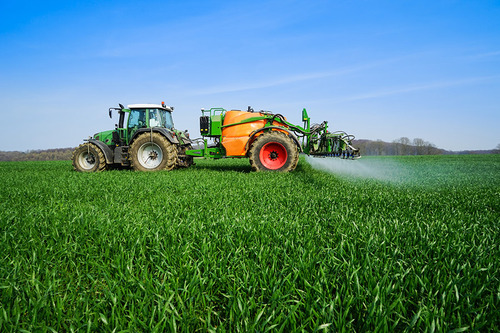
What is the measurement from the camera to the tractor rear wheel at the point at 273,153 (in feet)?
26.6

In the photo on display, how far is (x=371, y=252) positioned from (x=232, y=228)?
4.03ft

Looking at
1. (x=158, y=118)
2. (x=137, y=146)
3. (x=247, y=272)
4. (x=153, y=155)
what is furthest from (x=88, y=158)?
(x=247, y=272)

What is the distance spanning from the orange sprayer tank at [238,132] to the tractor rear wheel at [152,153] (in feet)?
7.00

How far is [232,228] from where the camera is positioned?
244cm

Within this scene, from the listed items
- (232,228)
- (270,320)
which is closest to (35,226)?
(232,228)

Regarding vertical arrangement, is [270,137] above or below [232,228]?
above

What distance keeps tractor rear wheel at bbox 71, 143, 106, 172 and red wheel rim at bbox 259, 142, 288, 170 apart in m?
6.02

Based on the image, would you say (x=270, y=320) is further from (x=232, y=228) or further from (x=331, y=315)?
(x=232, y=228)

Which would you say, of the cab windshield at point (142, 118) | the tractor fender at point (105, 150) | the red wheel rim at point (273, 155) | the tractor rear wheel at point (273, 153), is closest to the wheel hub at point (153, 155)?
the cab windshield at point (142, 118)

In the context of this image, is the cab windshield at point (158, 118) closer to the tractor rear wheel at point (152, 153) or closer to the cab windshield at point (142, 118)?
the cab windshield at point (142, 118)

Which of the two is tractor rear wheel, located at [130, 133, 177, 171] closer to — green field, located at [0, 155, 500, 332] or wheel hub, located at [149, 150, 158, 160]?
wheel hub, located at [149, 150, 158, 160]

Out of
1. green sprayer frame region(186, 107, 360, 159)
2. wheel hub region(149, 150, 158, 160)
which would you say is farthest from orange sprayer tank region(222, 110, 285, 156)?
wheel hub region(149, 150, 158, 160)

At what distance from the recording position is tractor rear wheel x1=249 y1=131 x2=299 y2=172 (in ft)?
26.6

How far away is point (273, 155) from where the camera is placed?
8.41 m
